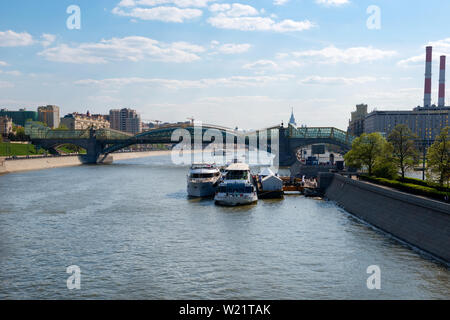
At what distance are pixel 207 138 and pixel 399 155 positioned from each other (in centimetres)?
8639

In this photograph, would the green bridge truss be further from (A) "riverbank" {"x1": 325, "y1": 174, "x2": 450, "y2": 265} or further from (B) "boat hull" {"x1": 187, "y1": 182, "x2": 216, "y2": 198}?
(A) "riverbank" {"x1": 325, "y1": 174, "x2": 450, "y2": 265}

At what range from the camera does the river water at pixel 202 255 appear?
69.7 feet

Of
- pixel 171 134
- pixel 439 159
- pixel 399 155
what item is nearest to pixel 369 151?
pixel 399 155

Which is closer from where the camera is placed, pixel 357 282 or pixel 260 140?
pixel 357 282

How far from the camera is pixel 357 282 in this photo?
22203mm

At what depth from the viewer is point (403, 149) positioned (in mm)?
48062

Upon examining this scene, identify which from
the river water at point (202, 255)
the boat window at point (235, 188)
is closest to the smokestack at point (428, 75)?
the boat window at point (235, 188)

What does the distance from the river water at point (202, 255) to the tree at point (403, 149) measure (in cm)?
893

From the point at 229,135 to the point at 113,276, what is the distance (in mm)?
112354

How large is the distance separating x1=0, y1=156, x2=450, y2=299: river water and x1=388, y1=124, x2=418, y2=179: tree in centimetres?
893

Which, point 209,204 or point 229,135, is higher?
point 229,135

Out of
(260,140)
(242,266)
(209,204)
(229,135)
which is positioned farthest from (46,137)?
(242,266)

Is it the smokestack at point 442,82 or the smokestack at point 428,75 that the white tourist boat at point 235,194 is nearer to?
the smokestack at point 428,75
